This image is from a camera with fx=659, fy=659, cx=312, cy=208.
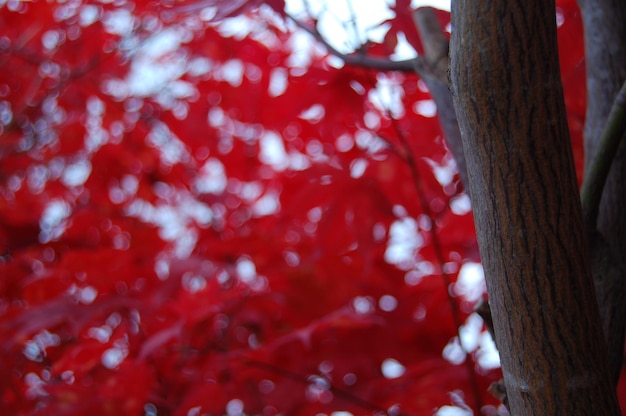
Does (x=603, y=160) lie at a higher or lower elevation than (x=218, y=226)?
higher

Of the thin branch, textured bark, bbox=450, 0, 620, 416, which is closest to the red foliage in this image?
the thin branch

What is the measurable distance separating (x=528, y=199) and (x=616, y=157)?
25cm

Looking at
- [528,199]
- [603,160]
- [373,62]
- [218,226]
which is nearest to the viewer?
[528,199]

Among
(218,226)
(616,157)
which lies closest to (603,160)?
(616,157)

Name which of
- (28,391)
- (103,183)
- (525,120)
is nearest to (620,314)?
(525,120)

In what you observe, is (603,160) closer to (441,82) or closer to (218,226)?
(441,82)

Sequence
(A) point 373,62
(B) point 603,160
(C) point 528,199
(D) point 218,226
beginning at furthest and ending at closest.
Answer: (D) point 218,226 → (A) point 373,62 → (B) point 603,160 → (C) point 528,199

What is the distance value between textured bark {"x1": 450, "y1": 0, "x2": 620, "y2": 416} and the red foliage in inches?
12.8

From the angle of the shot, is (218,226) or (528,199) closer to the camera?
(528,199)

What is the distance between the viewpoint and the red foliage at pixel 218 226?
1.11 metres

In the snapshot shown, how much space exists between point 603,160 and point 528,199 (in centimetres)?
16

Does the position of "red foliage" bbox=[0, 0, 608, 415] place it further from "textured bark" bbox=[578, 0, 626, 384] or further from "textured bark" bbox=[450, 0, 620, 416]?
"textured bark" bbox=[450, 0, 620, 416]

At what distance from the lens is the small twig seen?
63 cm

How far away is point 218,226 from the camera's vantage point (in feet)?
5.74
